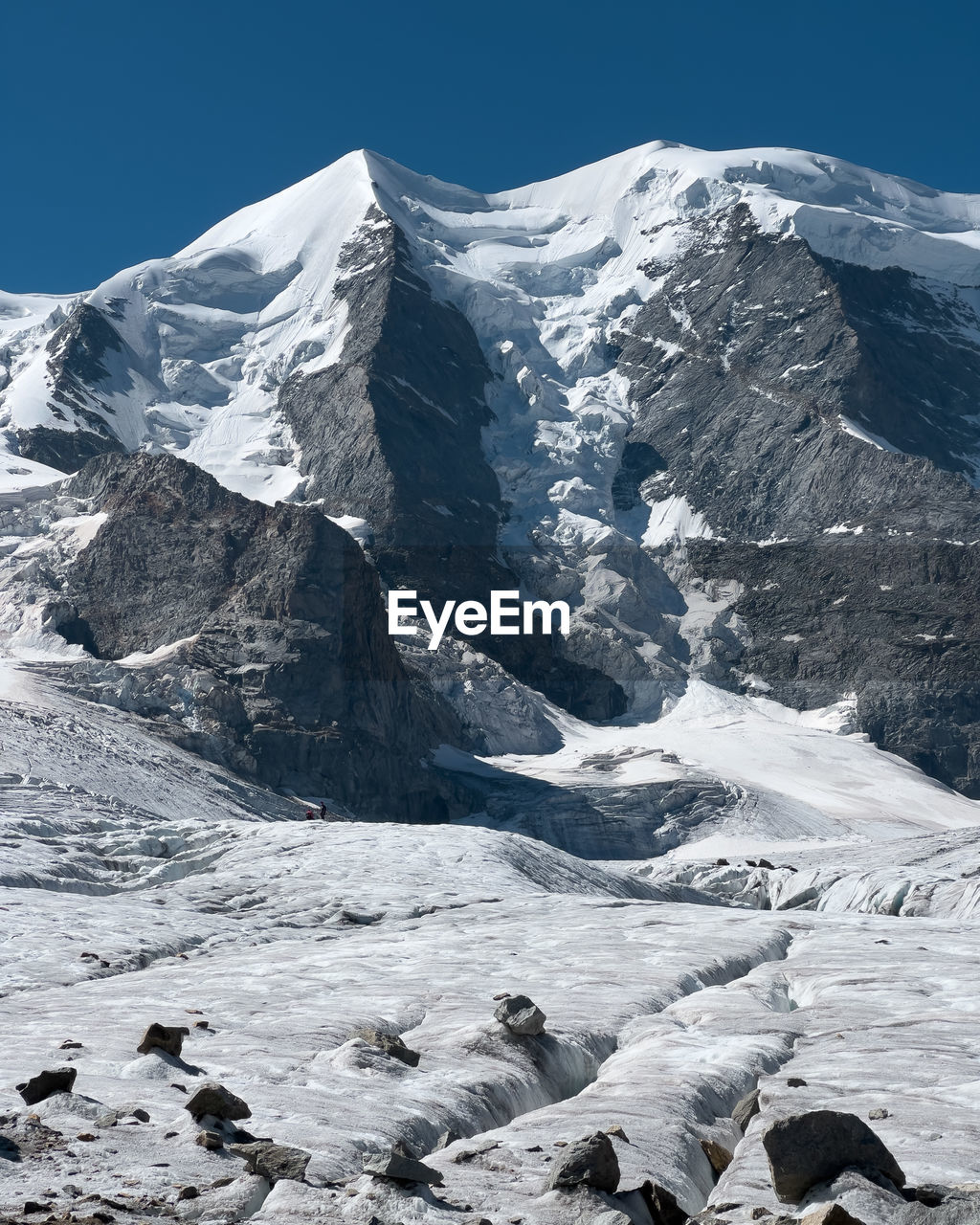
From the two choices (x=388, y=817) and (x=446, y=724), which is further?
(x=446, y=724)

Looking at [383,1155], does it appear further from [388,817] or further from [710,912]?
[388,817]

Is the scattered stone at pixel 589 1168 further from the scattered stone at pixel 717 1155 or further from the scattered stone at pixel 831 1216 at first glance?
the scattered stone at pixel 717 1155

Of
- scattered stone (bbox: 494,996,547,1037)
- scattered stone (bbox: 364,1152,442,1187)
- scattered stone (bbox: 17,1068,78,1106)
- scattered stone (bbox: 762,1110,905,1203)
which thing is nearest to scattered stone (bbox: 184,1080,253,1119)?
scattered stone (bbox: 17,1068,78,1106)

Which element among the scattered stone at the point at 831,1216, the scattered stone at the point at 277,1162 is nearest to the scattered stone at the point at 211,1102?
the scattered stone at the point at 277,1162

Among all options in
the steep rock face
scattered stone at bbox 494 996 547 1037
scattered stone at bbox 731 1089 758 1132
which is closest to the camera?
scattered stone at bbox 731 1089 758 1132

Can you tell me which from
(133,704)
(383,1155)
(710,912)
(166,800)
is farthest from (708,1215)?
Answer: (133,704)

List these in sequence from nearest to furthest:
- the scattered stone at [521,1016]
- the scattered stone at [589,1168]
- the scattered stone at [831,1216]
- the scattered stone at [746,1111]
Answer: the scattered stone at [831,1216] < the scattered stone at [589,1168] < the scattered stone at [746,1111] < the scattered stone at [521,1016]

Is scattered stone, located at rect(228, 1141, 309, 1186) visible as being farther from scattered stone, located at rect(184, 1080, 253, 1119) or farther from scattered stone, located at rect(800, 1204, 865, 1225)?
scattered stone, located at rect(800, 1204, 865, 1225)
